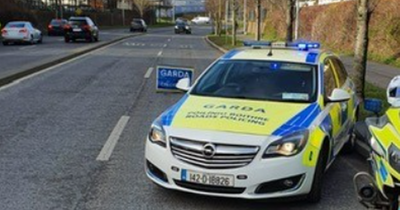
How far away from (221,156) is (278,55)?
240cm

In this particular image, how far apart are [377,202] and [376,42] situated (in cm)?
1948

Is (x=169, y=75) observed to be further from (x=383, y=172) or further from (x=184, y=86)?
(x=383, y=172)

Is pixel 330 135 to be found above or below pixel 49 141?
above

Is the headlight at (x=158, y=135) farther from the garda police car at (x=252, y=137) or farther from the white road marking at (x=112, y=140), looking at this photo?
the white road marking at (x=112, y=140)

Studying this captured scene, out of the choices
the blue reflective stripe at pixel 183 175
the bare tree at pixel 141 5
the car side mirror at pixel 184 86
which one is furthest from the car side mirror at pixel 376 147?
the bare tree at pixel 141 5

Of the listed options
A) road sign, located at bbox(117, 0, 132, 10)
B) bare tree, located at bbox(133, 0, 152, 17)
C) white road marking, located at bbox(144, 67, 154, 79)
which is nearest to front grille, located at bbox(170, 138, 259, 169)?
white road marking, located at bbox(144, 67, 154, 79)

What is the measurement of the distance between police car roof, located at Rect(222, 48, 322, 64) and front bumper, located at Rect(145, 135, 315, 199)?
6.42 ft

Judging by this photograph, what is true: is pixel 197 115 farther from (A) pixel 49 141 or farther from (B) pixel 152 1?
(B) pixel 152 1

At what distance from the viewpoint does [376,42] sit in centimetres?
2316

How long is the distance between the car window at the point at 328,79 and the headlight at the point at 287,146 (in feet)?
4.57

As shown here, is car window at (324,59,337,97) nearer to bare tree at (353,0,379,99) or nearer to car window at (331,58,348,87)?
car window at (331,58,348,87)

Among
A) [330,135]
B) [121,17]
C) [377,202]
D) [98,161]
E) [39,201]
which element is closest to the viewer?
[377,202]

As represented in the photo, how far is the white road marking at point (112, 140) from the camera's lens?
735cm

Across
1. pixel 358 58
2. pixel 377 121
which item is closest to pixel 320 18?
pixel 358 58
